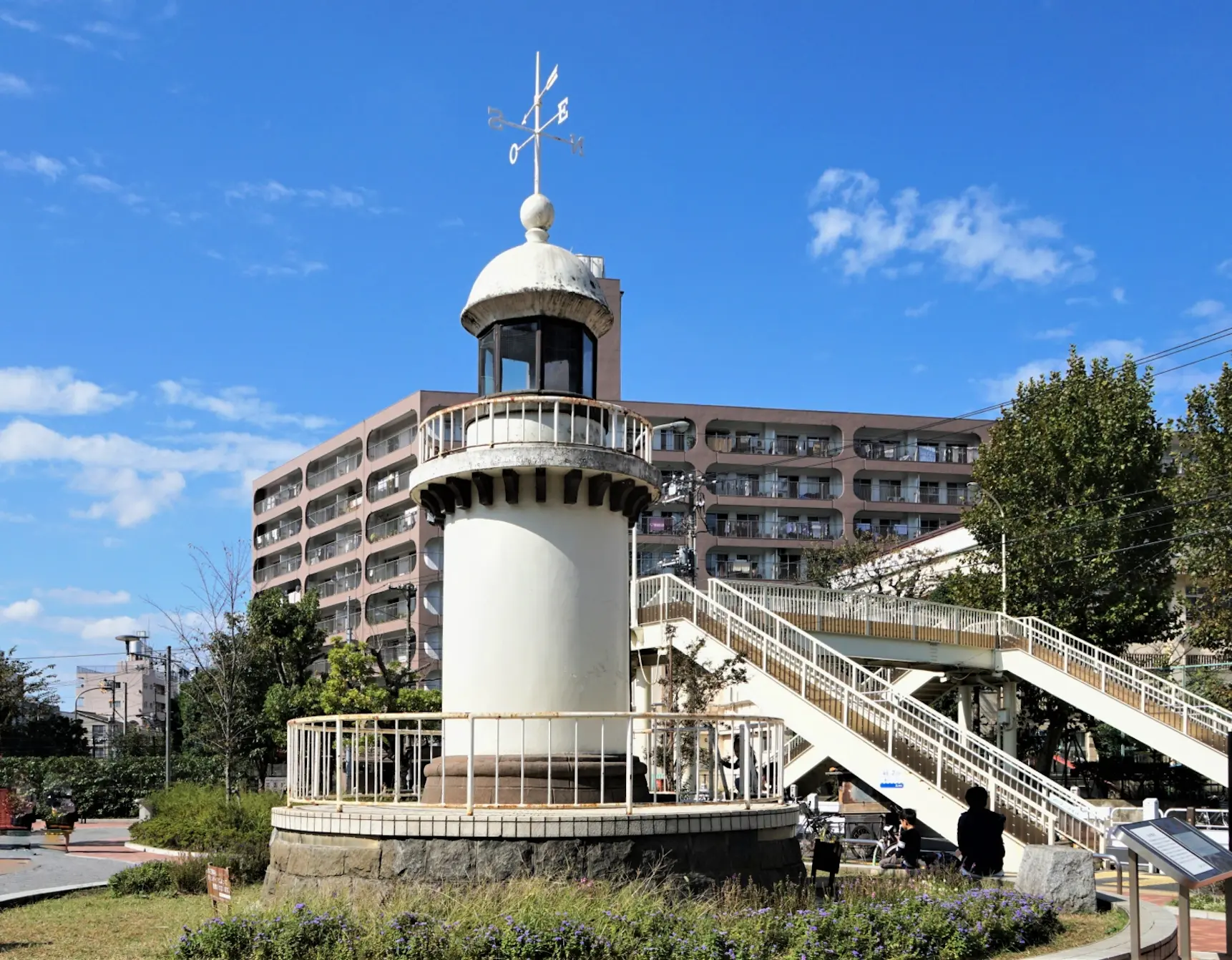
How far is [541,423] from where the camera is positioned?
48.2 feet

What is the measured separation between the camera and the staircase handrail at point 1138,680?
92.9 feet

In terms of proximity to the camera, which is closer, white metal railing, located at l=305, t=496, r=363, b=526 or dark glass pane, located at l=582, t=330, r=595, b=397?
dark glass pane, located at l=582, t=330, r=595, b=397

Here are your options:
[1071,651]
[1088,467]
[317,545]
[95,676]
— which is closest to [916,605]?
[1071,651]

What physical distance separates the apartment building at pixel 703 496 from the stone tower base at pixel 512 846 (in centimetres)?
5153

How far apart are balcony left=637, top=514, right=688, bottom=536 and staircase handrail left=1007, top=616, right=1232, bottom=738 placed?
109 ft

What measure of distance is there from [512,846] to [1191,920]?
8.67 m

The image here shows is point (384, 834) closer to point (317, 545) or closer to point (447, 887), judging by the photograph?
point (447, 887)

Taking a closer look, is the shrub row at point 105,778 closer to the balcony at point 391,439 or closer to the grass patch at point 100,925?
the balcony at point 391,439

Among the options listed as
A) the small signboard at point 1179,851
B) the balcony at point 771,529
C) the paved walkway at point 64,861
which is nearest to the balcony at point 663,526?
the balcony at point 771,529

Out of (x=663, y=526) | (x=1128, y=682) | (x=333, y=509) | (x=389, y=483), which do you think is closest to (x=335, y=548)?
(x=333, y=509)

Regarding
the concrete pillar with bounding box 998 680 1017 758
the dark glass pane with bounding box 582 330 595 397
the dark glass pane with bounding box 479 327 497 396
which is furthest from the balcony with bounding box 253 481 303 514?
the dark glass pane with bounding box 582 330 595 397

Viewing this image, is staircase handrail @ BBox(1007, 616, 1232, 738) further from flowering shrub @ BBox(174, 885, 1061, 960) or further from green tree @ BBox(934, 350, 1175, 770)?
flowering shrub @ BBox(174, 885, 1061, 960)

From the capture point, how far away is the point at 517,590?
14.3 metres

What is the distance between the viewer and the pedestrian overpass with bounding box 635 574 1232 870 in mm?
20219
